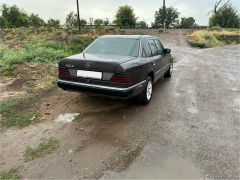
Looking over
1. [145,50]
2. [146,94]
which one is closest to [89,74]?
[146,94]

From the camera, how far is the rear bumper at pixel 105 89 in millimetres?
5145

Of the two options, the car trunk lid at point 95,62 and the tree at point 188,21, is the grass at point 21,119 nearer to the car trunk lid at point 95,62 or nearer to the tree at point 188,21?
the car trunk lid at point 95,62

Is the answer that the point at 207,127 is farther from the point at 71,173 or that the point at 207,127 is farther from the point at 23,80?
the point at 23,80

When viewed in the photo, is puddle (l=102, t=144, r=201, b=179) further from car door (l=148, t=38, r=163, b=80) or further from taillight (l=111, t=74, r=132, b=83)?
car door (l=148, t=38, r=163, b=80)

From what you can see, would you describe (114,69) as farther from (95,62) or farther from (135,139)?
(135,139)

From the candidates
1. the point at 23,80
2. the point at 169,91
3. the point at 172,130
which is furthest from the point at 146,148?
the point at 23,80

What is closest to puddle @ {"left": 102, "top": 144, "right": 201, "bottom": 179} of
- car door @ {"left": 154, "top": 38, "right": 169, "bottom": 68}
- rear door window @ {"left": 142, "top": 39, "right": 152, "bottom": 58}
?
rear door window @ {"left": 142, "top": 39, "right": 152, "bottom": 58}

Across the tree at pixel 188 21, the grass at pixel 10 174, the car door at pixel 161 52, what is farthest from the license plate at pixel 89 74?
the tree at pixel 188 21

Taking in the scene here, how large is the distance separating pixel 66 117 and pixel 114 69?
56.6 inches

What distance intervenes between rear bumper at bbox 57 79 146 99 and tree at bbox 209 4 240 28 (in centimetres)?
5221

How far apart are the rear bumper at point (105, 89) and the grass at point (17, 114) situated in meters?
0.93

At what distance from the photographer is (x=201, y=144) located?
450 centimetres

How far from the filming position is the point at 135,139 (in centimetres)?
464

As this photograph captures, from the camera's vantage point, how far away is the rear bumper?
514 cm
